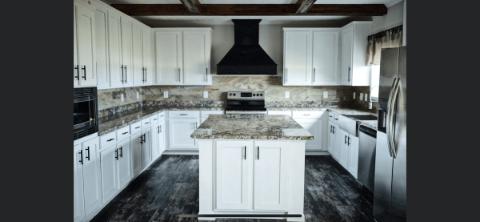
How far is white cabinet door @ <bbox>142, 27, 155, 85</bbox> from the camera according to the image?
5.50 m

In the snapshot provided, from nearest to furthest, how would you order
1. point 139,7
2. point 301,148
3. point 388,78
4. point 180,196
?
point 388,78
point 301,148
point 180,196
point 139,7

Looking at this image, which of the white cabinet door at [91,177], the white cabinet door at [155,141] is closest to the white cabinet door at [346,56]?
the white cabinet door at [155,141]

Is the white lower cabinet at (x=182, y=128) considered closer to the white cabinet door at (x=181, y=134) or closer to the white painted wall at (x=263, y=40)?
the white cabinet door at (x=181, y=134)

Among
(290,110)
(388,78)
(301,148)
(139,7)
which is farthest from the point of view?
(290,110)

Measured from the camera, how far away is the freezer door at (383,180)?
286cm

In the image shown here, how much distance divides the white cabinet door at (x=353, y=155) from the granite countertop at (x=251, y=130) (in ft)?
3.63

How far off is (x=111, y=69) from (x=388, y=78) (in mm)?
3060

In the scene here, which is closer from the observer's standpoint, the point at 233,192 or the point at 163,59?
the point at 233,192

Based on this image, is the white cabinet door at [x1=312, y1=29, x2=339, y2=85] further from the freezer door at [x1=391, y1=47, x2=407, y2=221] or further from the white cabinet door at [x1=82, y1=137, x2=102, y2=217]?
the white cabinet door at [x1=82, y1=137, x2=102, y2=217]

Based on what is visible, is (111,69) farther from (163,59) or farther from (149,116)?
(163,59)

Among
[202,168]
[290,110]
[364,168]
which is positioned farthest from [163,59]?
[364,168]

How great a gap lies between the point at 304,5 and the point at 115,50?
2468mm

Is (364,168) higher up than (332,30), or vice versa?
(332,30)

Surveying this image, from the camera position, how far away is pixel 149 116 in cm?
497
